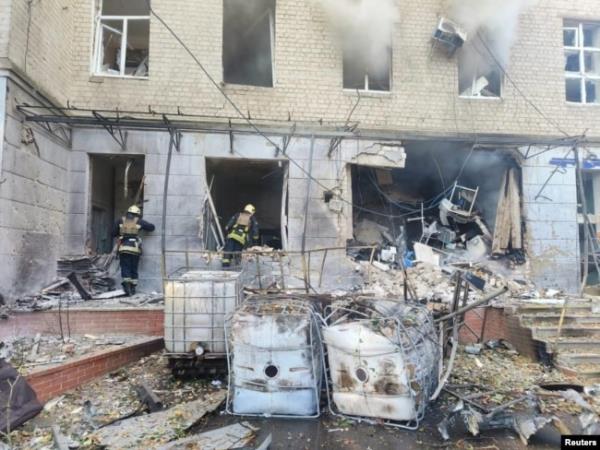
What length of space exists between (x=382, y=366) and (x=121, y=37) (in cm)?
920

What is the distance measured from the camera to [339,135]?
28.3 ft

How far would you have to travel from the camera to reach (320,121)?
8852 mm

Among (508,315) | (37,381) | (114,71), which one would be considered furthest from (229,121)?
(508,315)

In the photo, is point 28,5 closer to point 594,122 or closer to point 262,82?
point 262,82

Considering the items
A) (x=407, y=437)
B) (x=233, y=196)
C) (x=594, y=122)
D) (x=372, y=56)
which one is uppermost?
(x=372, y=56)

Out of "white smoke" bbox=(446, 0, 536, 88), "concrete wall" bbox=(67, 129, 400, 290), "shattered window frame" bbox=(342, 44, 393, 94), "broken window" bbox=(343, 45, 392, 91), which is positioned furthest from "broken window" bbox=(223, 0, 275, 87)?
"white smoke" bbox=(446, 0, 536, 88)

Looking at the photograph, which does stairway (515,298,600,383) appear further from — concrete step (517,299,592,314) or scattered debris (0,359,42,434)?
scattered debris (0,359,42,434)

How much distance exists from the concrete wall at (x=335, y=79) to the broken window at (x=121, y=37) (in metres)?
0.29

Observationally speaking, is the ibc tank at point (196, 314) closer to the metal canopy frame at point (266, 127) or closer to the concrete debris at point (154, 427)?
the concrete debris at point (154, 427)

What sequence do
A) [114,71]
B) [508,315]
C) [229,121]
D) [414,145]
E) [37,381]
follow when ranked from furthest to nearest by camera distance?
[414,145]
[114,71]
[229,121]
[508,315]
[37,381]

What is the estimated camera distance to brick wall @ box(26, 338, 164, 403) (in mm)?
4625

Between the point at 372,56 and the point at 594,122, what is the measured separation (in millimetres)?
5784

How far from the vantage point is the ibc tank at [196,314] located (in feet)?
16.5

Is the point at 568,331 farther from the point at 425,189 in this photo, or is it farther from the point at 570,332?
the point at 425,189
